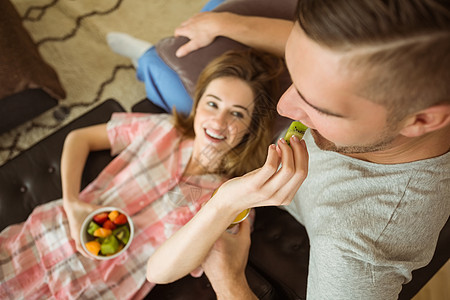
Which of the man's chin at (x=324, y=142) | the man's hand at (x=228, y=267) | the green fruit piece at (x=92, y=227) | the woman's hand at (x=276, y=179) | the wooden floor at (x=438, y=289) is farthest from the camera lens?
the wooden floor at (x=438, y=289)

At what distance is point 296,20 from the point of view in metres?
0.70

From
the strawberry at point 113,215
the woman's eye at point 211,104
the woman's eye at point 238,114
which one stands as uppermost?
the woman's eye at point 238,114

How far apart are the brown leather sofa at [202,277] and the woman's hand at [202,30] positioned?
35cm

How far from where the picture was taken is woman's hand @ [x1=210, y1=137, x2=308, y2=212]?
2.38 ft

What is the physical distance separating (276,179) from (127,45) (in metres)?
1.70

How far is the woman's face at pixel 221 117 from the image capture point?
3.86 ft

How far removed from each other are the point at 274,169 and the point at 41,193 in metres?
1.08

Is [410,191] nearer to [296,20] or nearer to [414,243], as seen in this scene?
[414,243]

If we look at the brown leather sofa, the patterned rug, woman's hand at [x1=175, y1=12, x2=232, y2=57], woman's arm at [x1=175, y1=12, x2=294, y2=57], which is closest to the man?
the brown leather sofa

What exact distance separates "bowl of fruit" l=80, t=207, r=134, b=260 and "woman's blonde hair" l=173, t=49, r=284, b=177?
14.4 inches

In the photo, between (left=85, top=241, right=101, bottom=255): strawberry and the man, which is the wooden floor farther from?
(left=85, top=241, right=101, bottom=255): strawberry

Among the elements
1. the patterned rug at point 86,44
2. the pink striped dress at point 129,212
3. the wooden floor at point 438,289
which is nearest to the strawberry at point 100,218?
the pink striped dress at point 129,212

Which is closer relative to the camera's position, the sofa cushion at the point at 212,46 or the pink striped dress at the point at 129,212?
the pink striped dress at the point at 129,212

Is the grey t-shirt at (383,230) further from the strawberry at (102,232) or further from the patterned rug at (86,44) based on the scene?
the patterned rug at (86,44)
